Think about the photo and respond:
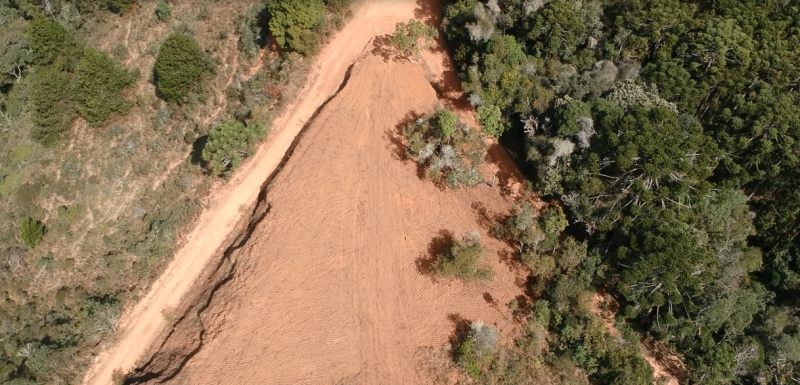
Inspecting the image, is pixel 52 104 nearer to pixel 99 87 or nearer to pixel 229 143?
pixel 99 87

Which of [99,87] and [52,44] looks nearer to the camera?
[99,87]

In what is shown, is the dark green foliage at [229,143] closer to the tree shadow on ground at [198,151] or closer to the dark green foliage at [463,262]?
the tree shadow on ground at [198,151]

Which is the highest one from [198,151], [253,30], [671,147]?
[253,30]

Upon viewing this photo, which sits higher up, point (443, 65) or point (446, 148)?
point (443, 65)

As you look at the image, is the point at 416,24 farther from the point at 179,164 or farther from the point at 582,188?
the point at 179,164

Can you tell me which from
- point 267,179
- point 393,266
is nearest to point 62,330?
point 267,179

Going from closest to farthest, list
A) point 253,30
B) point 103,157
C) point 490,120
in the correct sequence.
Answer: point 490,120
point 103,157
point 253,30

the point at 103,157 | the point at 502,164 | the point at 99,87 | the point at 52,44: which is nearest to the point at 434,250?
the point at 502,164

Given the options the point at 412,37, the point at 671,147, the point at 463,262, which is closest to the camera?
the point at 671,147

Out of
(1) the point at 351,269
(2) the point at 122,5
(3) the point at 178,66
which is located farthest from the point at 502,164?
(2) the point at 122,5

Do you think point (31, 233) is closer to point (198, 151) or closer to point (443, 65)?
point (198, 151)
